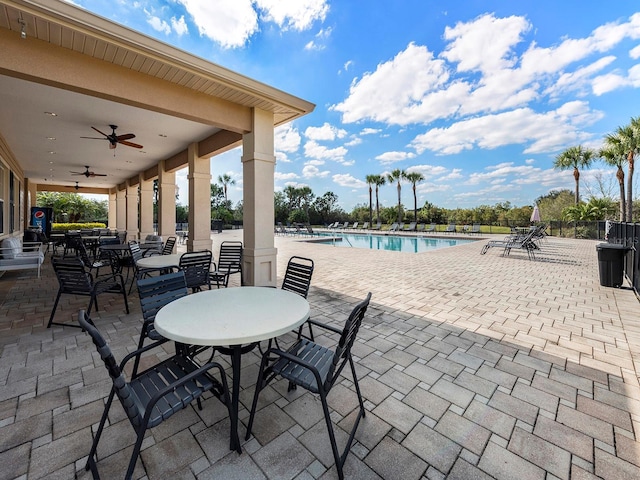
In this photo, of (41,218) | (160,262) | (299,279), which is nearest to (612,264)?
(299,279)

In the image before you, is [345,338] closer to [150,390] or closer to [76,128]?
[150,390]

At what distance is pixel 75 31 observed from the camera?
2.58 metres

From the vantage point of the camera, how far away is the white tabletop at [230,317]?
1.48m

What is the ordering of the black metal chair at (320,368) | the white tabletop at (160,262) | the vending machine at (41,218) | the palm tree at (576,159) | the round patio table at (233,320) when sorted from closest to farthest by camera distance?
1. the black metal chair at (320,368)
2. the round patio table at (233,320)
3. the white tabletop at (160,262)
4. the vending machine at (41,218)
5. the palm tree at (576,159)

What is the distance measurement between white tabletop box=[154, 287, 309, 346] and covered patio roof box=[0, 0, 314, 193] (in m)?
2.72

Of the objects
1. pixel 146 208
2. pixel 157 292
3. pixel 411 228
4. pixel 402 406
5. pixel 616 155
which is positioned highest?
pixel 616 155

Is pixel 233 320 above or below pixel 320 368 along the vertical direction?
above

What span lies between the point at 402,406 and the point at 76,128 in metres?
7.44

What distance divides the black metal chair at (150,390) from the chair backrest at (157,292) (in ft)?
2.19

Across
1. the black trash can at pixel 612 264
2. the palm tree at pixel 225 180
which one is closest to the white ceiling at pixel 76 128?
the black trash can at pixel 612 264

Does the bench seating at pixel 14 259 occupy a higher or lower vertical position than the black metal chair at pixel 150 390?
higher

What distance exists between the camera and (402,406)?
1853 millimetres

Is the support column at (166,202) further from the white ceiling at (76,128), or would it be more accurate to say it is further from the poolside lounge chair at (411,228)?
the poolside lounge chair at (411,228)

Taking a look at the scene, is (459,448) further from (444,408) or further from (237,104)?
(237,104)
